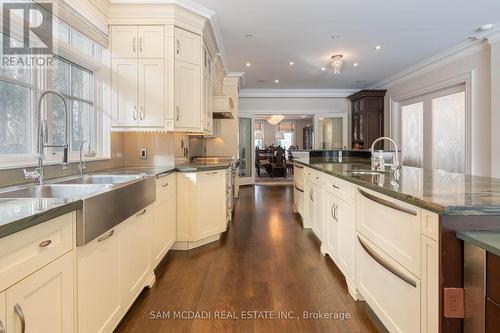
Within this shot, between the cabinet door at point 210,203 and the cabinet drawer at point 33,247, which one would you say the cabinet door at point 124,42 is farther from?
the cabinet drawer at point 33,247

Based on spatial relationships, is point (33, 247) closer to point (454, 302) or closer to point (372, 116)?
point (454, 302)

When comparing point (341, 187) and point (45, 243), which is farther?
point (341, 187)

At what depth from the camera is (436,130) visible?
5.84m

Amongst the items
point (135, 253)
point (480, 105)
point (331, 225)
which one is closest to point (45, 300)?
point (135, 253)

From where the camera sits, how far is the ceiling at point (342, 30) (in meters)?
3.51

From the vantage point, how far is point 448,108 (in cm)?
552

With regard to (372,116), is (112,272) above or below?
below

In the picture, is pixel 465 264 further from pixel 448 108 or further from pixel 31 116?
pixel 448 108

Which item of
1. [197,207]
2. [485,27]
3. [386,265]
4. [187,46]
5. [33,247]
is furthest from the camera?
[485,27]

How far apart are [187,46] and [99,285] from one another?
2775mm

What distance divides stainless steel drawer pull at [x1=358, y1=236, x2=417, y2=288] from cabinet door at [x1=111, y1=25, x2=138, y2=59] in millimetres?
2961

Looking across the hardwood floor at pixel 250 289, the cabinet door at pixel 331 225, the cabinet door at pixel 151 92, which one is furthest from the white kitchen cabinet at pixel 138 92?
the cabinet door at pixel 331 225

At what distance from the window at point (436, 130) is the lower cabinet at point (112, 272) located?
5427 millimetres

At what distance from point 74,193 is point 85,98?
149 centimetres
